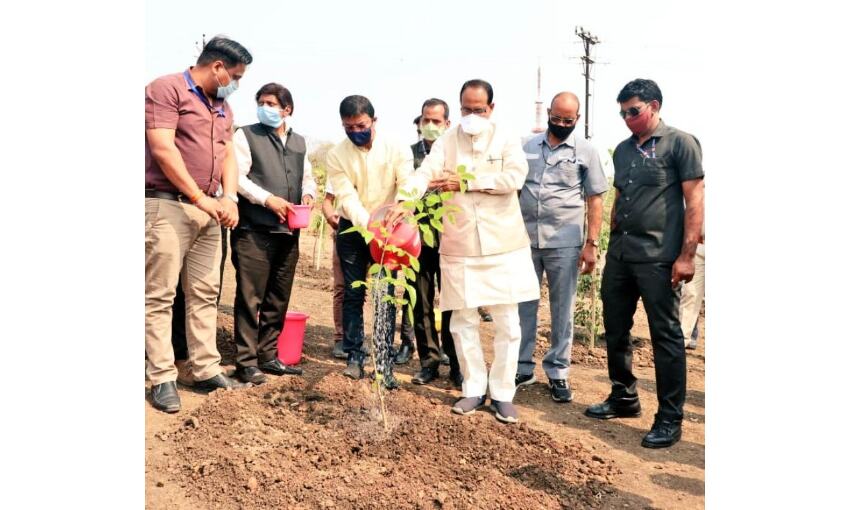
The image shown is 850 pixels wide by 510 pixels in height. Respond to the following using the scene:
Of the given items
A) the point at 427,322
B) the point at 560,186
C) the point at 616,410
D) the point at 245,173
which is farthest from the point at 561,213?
the point at 245,173

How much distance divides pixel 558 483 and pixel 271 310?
2.18m

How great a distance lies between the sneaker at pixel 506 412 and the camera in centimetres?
374

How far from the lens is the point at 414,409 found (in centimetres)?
369

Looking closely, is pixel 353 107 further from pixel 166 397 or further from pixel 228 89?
pixel 166 397

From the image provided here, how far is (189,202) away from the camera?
143 inches

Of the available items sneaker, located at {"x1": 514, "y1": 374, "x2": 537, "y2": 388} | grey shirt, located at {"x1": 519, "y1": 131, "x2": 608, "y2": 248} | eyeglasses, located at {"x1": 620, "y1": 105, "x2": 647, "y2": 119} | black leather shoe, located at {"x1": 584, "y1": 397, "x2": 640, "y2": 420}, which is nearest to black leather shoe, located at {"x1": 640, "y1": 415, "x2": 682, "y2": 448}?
black leather shoe, located at {"x1": 584, "y1": 397, "x2": 640, "y2": 420}

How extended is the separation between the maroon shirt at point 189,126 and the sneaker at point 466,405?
5.87 ft

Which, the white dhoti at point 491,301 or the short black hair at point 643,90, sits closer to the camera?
the short black hair at point 643,90

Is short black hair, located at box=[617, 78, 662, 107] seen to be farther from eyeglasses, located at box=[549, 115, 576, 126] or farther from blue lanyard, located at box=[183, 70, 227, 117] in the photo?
blue lanyard, located at box=[183, 70, 227, 117]

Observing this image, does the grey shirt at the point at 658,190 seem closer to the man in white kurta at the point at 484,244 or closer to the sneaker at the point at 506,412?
the man in white kurta at the point at 484,244

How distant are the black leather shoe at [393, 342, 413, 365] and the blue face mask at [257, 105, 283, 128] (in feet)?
6.02

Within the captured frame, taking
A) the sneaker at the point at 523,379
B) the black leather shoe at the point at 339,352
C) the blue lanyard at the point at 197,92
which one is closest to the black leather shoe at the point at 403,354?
the black leather shoe at the point at 339,352

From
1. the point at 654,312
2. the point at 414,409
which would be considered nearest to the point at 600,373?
the point at 654,312

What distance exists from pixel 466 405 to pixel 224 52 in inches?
90.3
